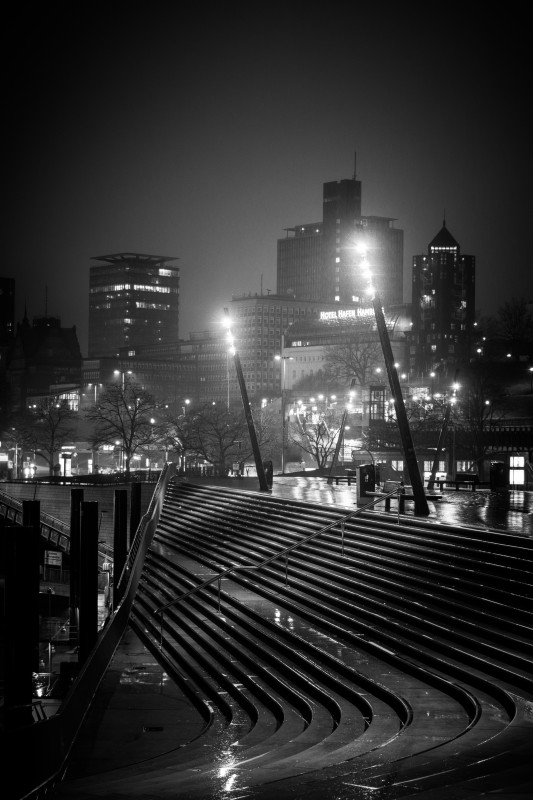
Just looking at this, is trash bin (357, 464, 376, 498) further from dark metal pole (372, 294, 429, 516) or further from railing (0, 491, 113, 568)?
railing (0, 491, 113, 568)

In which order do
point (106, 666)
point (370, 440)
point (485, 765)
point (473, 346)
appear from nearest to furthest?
point (485, 765) → point (106, 666) → point (370, 440) → point (473, 346)

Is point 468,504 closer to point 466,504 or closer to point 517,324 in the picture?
point 466,504

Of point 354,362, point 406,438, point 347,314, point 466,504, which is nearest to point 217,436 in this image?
point 354,362

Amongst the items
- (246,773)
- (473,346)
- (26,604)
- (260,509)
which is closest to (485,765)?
(246,773)

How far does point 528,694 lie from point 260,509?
19583mm

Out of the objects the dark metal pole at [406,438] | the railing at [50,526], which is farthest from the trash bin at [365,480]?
the railing at [50,526]

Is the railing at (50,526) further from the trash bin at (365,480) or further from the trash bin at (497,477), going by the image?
the trash bin at (365,480)

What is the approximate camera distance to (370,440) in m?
70.0

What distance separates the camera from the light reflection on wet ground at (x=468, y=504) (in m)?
24.7

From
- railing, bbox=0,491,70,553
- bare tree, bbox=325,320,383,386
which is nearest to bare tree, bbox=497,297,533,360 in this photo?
bare tree, bbox=325,320,383,386

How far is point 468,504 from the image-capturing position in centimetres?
3177

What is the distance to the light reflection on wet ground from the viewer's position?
81.1 ft

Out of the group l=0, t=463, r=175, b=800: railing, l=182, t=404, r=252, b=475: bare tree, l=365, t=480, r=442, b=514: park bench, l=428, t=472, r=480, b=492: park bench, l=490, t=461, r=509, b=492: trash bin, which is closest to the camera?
l=0, t=463, r=175, b=800: railing

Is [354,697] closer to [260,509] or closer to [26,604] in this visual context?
[26,604]
